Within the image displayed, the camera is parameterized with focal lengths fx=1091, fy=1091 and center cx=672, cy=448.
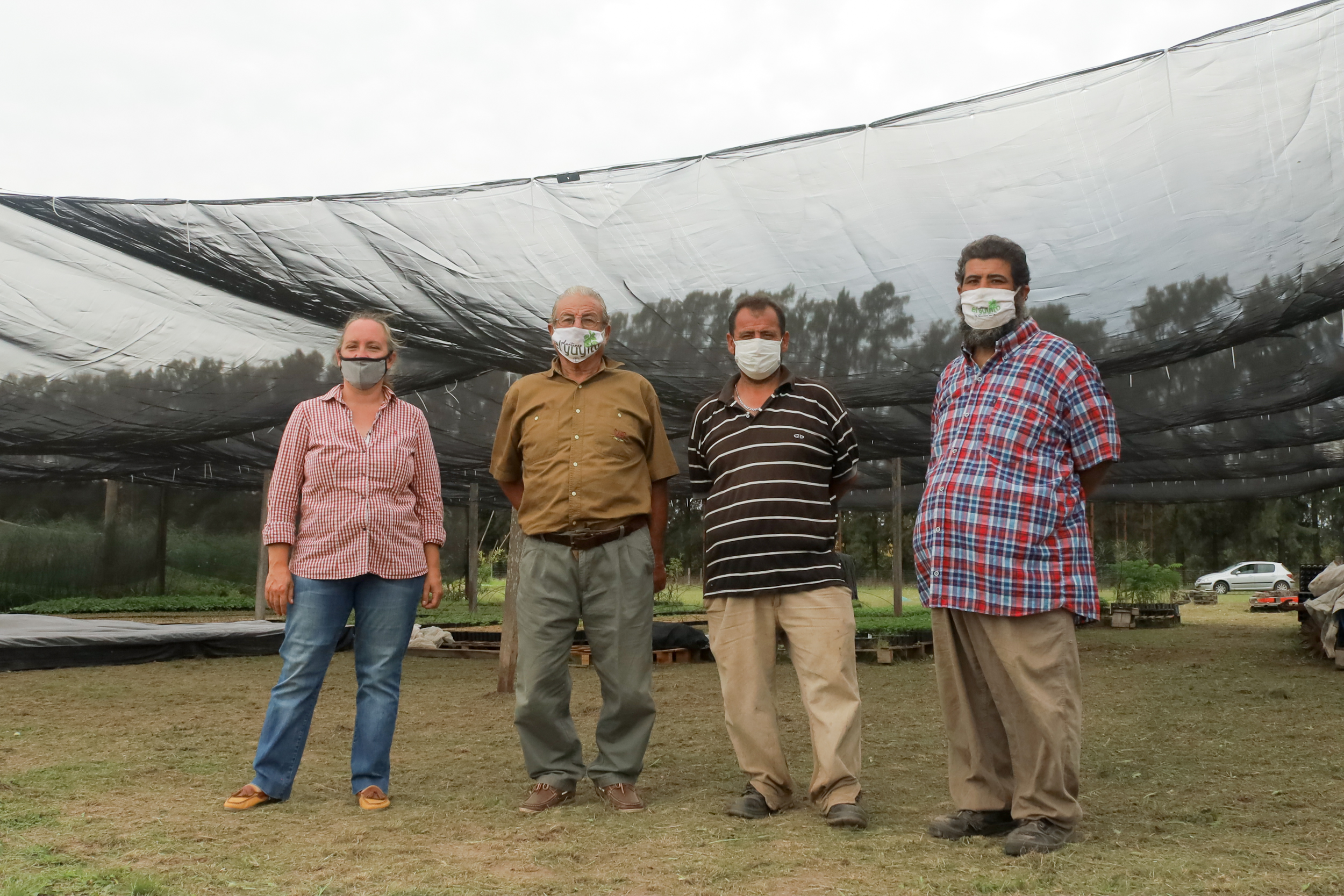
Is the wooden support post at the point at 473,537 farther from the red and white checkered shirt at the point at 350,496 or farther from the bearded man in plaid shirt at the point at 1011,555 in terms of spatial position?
the bearded man in plaid shirt at the point at 1011,555

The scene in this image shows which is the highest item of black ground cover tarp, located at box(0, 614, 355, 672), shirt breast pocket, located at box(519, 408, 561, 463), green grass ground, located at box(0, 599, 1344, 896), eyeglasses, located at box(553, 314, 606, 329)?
eyeglasses, located at box(553, 314, 606, 329)

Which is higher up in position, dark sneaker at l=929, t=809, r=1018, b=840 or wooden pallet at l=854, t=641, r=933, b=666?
wooden pallet at l=854, t=641, r=933, b=666

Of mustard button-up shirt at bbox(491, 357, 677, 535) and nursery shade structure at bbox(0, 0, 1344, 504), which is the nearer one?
mustard button-up shirt at bbox(491, 357, 677, 535)

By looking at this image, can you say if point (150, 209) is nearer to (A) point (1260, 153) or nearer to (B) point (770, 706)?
(B) point (770, 706)

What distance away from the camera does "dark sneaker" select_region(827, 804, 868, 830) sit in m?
3.05

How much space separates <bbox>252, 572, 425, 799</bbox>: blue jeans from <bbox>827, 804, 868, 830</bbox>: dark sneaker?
1388 mm

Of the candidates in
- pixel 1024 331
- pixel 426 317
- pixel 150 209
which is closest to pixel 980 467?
pixel 1024 331

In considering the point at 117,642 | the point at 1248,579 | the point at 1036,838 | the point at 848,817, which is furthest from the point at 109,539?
the point at 1248,579

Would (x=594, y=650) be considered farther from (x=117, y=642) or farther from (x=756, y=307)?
(x=117, y=642)

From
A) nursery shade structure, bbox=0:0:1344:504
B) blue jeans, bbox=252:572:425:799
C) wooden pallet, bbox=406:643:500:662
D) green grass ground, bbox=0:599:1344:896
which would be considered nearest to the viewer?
green grass ground, bbox=0:599:1344:896

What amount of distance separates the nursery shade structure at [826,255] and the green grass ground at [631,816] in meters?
2.18

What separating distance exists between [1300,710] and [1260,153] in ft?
9.45

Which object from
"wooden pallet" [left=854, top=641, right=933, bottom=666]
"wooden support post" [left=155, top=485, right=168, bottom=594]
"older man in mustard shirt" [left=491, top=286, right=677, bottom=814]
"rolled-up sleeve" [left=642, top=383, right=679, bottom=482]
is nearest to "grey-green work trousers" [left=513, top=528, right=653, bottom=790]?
"older man in mustard shirt" [left=491, top=286, right=677, bottom=814]

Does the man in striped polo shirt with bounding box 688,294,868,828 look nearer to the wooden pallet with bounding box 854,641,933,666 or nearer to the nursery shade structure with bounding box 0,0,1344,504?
the nursery shade structure with bounding box 0,0,1344,504
